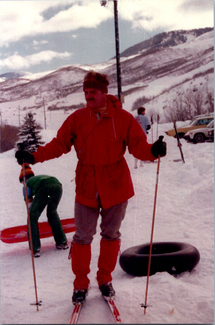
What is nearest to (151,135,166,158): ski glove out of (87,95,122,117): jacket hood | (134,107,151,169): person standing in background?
(87,95,122,117): jacket hood

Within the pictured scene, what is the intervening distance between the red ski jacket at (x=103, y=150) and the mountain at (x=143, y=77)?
18.7 inches

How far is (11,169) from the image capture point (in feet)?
12.7

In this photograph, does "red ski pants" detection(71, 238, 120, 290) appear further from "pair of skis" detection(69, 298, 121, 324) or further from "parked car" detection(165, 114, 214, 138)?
"parked car" detection(165, 114, 214, 138)

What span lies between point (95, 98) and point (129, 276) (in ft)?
4.12

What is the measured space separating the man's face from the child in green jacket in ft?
3.86

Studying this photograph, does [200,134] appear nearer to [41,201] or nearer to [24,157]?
[41,201]

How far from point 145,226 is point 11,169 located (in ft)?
6.00

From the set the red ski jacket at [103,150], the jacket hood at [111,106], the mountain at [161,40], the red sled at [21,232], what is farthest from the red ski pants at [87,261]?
the mountain at [161,40]

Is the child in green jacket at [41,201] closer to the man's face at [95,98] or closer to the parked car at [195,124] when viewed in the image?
the man's face at [95,98]

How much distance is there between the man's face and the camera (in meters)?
1.69

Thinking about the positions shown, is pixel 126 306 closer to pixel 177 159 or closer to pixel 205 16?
pixel 205 16

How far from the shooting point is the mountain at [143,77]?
9.22 ft

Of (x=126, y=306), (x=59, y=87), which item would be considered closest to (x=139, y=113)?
(x=59, y=87)

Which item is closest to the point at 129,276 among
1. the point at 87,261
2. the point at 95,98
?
the point at 87,261
